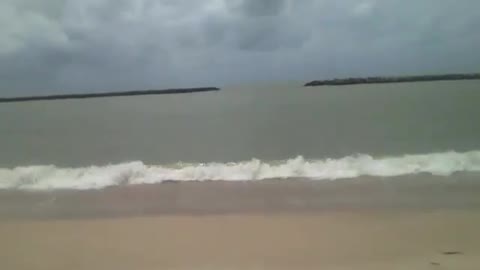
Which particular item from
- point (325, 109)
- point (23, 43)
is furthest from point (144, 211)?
point (325, 109)

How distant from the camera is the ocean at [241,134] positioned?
2135mm

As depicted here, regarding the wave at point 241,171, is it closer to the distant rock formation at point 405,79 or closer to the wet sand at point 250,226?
the wet sand at point 250,226

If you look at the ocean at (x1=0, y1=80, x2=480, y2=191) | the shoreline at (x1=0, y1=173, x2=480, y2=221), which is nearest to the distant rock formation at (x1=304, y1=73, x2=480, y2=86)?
the ocean at (x1=0, y1=80, x2=480, y2=191)

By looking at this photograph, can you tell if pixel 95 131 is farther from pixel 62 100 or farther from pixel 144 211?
pixel 144 211

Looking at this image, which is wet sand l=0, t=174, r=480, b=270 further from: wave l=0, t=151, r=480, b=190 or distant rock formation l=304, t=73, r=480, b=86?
distant rock formation l=304, t=73, r=480, b=86

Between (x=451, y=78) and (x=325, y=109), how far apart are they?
52 cm

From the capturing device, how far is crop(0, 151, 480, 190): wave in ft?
6.68

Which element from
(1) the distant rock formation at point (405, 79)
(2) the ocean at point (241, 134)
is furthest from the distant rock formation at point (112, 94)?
(1) the distant rock formation at point (405, 79)

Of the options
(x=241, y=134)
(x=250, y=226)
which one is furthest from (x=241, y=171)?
(x=250, y=226)

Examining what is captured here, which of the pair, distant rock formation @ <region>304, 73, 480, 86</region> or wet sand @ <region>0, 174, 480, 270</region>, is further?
distant rock formation @ <region>304, 73, 480, 86</region>

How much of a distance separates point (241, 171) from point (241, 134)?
0.84 ft

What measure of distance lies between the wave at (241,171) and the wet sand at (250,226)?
7 cm

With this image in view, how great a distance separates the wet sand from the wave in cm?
7

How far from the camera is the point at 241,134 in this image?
236 centimetres
